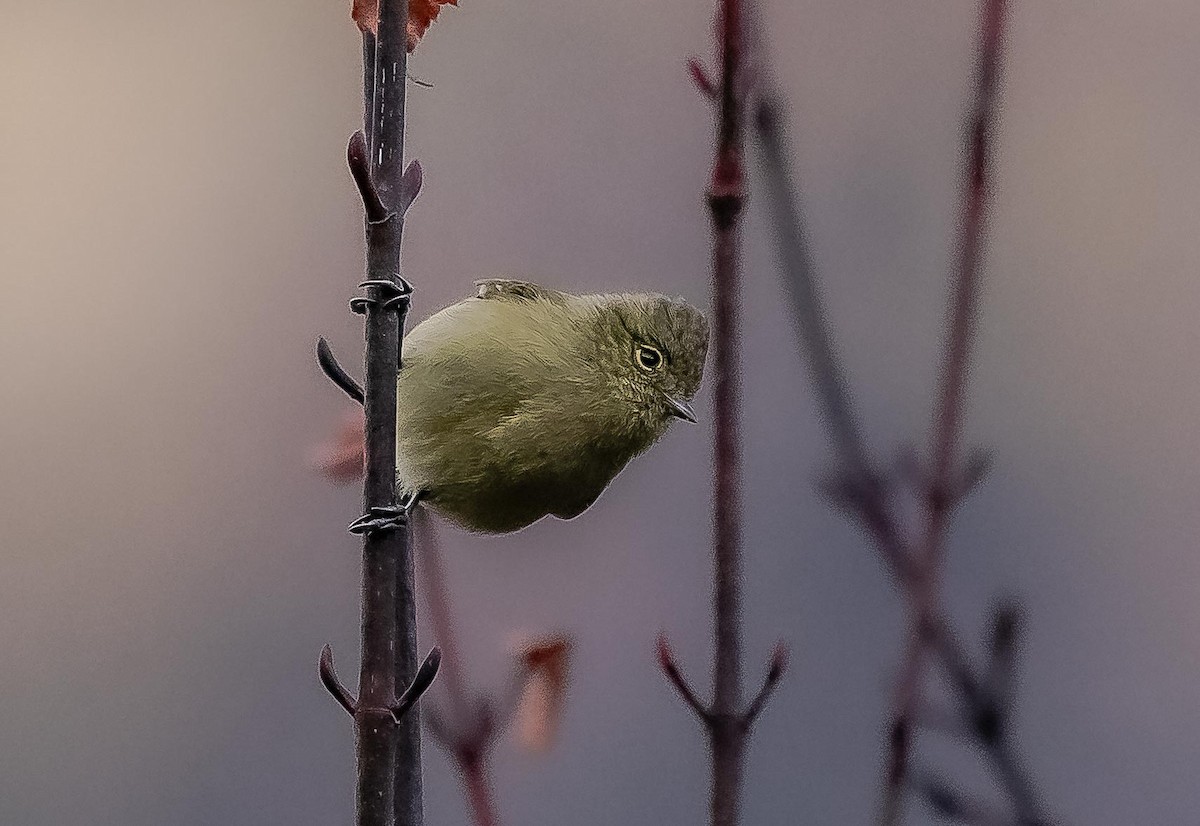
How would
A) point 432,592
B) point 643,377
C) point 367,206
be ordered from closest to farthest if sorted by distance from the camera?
point 367,206 < point 432,592 < point 643,377

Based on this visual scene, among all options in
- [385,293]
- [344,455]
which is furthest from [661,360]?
[385,293]

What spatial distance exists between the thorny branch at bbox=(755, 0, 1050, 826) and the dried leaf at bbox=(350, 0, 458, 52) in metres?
0.10

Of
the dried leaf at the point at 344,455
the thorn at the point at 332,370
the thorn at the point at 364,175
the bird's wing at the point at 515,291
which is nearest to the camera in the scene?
the thorn at the point at 364,175

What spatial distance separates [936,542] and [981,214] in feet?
0.32

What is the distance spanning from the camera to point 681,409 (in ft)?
1.82

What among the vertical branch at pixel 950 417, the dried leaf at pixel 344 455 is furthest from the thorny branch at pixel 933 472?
the dried leaf at pixel 344 455

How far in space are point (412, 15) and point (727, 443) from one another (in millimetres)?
166

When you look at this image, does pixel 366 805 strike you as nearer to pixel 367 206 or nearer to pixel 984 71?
pixel 367 206

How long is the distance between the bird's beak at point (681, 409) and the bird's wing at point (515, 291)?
100mm

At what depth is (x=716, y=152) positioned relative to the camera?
31 cm

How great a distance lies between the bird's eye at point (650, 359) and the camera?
57 cm

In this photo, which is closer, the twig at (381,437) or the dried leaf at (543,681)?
the twig at (381,437)

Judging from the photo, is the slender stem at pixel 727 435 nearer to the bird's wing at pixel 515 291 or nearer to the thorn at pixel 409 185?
the thorn at pixel 409 185

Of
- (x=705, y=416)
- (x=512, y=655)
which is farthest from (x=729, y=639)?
(x=705, y=416)
